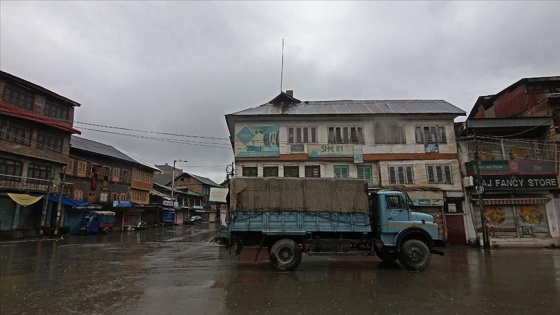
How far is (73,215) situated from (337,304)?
35663 millimetres

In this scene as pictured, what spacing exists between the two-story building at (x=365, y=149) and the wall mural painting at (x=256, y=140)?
0.07 meters

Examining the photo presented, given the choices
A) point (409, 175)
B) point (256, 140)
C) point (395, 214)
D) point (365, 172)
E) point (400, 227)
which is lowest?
point (400, 227)

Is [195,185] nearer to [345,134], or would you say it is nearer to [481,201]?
[345,134]

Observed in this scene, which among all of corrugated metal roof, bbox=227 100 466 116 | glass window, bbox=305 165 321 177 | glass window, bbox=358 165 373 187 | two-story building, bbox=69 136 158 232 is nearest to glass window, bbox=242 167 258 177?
glass window, bbox=305 165 321 177

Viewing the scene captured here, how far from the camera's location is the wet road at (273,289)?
6668mm

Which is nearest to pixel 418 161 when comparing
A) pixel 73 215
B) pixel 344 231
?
pixel 344 231

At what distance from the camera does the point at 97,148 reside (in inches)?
1620

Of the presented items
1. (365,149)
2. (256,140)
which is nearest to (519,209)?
(365,149)

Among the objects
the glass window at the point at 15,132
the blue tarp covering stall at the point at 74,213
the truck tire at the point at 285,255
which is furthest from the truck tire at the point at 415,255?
the glass window at the point at 15,132

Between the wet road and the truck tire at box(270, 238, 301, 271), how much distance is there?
43cm

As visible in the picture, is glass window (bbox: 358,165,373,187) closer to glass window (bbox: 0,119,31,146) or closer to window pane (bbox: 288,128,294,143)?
window pane (bbox: 288,128,294,143)

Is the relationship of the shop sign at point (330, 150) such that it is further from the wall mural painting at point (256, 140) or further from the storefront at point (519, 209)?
the storefront at point (519, 209)

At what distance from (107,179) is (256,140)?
86.9ft

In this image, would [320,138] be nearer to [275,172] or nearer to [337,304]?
[275,172]
